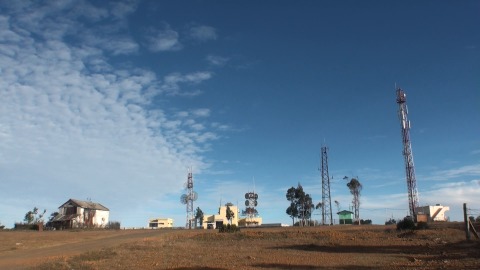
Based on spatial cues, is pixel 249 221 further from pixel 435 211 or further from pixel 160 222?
pixel 435 211

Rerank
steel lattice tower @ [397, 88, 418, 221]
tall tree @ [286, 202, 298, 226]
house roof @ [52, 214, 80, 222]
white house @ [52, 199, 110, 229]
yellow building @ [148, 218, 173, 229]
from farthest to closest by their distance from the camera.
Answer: yellow building @ [148, 218, 173, 229], tall tree @ [286, 202, 298, 226], house roof @ [52, 214, 80, 222], white house @ [52, 199, 110, 229], steel lattice tower @ [397, 88, 418, 221]

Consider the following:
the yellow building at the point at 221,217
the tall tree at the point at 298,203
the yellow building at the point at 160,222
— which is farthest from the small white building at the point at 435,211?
the yellow building at the point at 160,222

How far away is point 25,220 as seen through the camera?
352 feet

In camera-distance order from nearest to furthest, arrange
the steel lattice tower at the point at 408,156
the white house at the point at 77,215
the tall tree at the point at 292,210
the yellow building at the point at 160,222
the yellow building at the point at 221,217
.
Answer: the steel lattice tower at the point at 408,156 → the white house at the point at 77,215 → the tall tree at the point at 292,210 → the yellow building at the point at 221,217 → the yellow building at the point at 160,222

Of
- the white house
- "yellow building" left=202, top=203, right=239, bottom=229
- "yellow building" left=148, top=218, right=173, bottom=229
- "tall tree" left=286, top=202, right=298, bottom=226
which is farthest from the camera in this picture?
"yellow building" left=148, top=218, right=173, bottom=229

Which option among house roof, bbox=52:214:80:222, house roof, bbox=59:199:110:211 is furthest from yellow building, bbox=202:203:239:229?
house roof, bbox=52:214:80:222

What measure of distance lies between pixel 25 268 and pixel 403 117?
197 ft

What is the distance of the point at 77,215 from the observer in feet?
344

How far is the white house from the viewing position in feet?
341

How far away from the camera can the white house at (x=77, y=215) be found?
4091 inches

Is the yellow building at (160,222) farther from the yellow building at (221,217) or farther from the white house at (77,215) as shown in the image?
the white house at (77,215)

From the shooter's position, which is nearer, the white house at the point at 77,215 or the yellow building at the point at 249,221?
the white house at the point at 77,215

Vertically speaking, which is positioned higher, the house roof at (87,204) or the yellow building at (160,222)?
the house roof at (87,204)

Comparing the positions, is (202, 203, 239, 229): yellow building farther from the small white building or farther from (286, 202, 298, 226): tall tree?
the small white building
